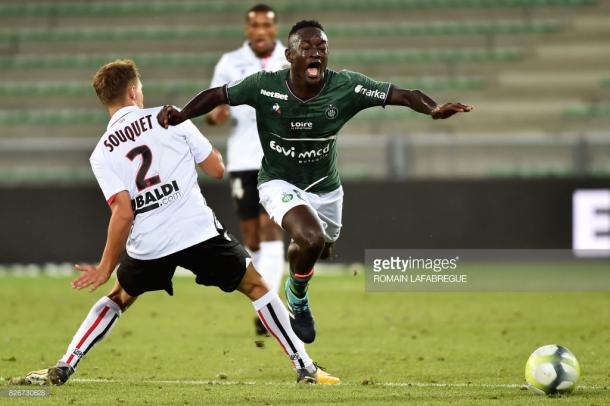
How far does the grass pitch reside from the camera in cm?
614

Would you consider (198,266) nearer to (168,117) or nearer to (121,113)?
(168,117)

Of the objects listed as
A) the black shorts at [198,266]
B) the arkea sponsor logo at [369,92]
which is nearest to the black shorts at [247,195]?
the arkea sponsor logo at [369,92]

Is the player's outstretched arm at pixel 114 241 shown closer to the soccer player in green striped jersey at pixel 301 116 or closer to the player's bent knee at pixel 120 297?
the player's bent knee at pixel 120 297

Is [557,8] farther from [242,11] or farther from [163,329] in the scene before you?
[163,329]

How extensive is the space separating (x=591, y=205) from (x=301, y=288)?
773cm

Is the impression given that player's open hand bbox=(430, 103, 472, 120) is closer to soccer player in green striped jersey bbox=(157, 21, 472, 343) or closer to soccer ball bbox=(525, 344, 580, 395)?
soccer player in green striped jersey bbox=(157, 21, 472, 343)

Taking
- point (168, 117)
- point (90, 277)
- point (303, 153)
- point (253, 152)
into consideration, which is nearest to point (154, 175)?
point (168, 117)

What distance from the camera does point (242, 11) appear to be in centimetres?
2214

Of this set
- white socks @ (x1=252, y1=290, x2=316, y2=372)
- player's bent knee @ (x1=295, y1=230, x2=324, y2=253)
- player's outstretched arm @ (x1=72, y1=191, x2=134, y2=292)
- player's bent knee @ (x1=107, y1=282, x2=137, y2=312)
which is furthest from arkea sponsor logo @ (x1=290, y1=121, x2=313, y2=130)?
player's bent knee @ (x1=107, y1=282, x2=137, y2=312)

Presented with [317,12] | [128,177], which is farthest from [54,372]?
[317,12]

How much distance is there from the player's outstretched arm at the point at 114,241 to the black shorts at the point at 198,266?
270 millimetres

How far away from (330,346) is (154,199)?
2744 mm

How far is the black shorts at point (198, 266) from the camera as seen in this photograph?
6.21 metres

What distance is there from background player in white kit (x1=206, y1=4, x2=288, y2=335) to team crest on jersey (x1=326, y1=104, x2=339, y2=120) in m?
2.36
